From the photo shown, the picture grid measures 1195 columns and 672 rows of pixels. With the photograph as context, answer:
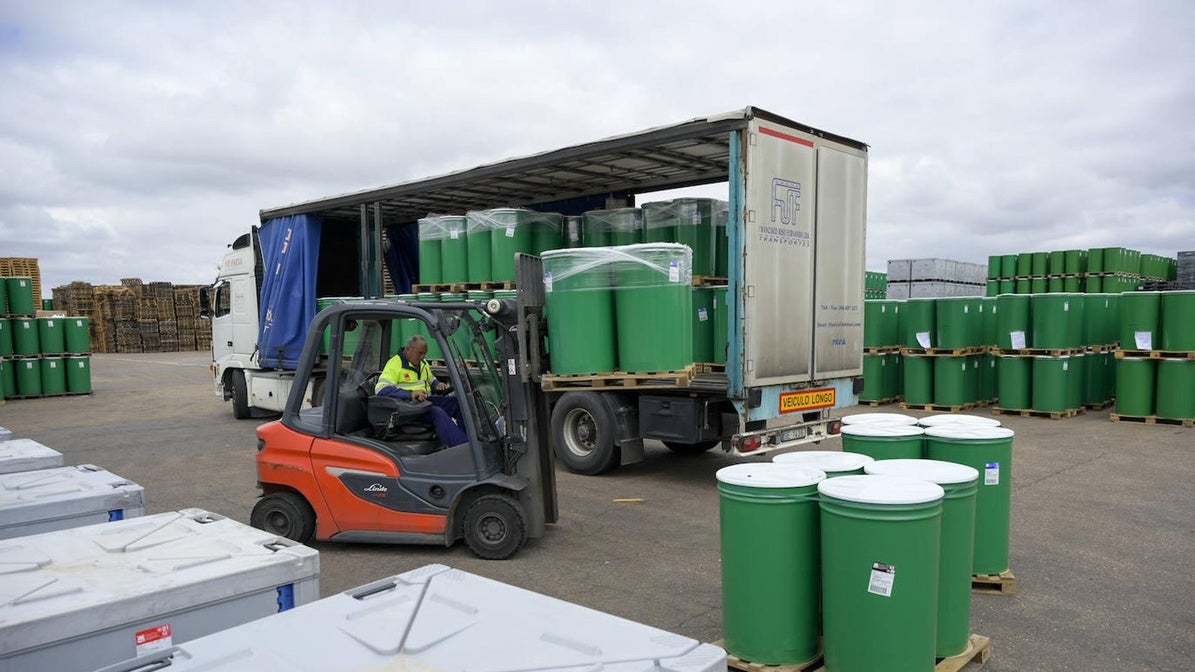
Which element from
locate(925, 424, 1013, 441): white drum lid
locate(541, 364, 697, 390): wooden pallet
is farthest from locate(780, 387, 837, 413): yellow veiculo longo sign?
locate(925, 424, 1013, 441): white drum lid

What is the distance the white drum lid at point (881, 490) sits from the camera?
3207 mm

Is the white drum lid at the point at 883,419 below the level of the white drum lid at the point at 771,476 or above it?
above

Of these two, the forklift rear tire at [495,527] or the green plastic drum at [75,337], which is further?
the green plastic drum at [75,337]

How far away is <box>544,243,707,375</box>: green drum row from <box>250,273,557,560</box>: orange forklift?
38cm

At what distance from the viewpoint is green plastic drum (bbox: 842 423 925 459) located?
4.77 meters

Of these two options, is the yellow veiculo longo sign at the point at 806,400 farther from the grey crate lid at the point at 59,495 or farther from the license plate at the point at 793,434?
the grey crate lid at the point at 59,495

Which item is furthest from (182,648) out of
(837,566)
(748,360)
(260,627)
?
(748,360)

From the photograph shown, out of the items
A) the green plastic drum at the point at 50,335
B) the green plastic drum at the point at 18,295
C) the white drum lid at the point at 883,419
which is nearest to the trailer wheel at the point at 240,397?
the green plastic drum at the point at 50,335

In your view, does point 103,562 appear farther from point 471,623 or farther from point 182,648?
point 471,623

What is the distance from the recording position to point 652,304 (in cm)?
639

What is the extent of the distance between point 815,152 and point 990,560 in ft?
13.5

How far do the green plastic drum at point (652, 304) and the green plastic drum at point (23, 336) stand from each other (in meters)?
16.9

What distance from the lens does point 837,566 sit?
337 centimetres

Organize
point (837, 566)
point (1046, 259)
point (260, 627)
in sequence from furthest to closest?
point (1046, 259) < point (837, 566) < point (260, 627)
